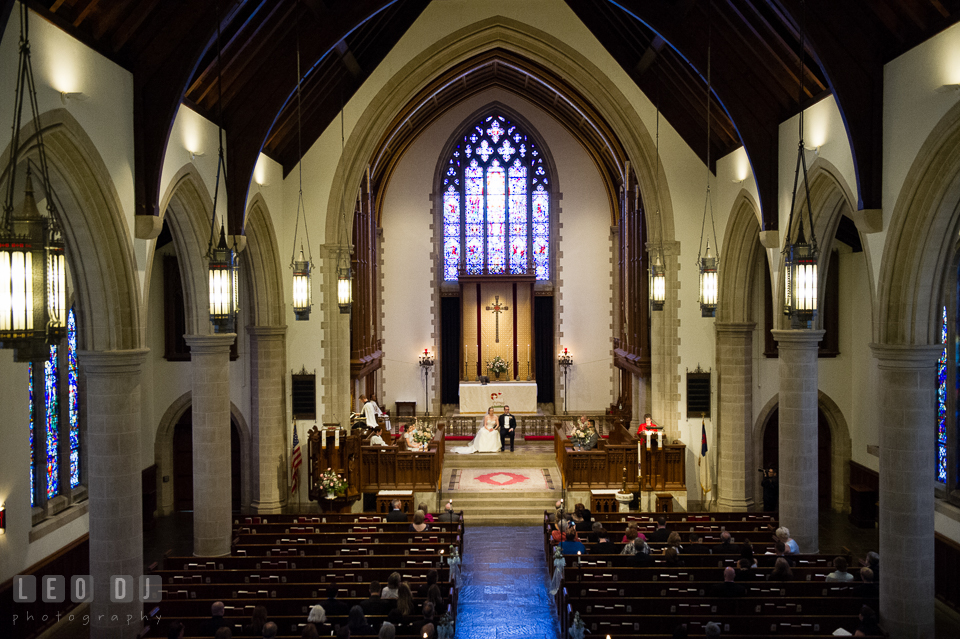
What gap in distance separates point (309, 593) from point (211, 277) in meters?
4.05

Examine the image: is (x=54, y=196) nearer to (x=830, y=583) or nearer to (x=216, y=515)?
(x=216, y=515)

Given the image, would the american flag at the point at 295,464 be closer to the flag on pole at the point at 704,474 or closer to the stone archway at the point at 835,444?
the flag on pole at the point at 704,474

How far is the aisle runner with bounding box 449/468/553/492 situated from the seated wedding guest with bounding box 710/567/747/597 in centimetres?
781

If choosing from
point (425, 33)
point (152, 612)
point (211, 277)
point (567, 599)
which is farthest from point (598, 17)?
point (152, 612)

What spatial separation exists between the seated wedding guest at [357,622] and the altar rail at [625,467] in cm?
842

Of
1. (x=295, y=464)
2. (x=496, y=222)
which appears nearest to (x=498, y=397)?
(x=496, y=222)

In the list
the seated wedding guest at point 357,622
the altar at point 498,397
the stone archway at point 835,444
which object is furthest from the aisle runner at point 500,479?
the seated wedding guest at point 357,622

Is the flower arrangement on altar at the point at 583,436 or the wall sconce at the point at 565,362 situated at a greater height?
the wall sconce at the point at 565,362

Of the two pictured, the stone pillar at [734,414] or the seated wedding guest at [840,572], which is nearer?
the seated wedding guest at [840,572]

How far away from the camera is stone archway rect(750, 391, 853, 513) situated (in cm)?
1669

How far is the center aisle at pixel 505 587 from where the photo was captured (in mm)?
10406

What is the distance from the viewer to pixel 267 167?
15383 millimetres

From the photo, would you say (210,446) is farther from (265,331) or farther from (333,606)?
(333,606)

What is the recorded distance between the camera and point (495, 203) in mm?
24938
